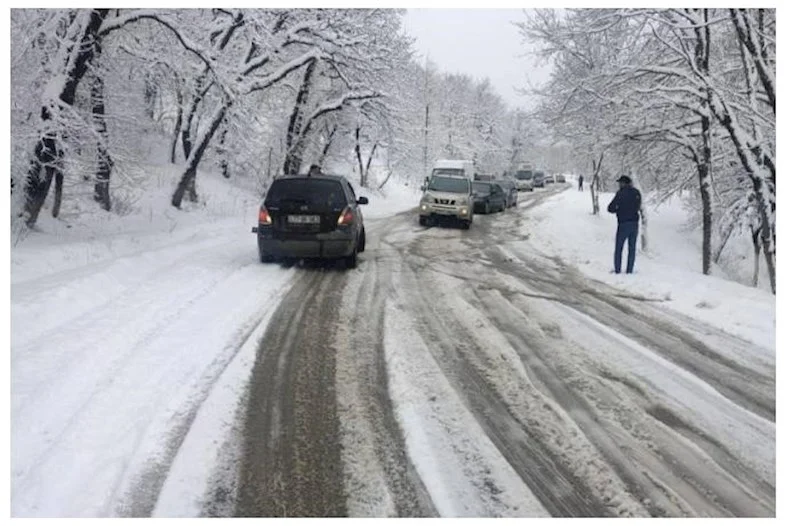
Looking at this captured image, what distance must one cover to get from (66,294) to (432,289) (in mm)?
5175

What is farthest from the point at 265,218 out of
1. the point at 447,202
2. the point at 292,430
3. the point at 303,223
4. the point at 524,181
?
the point at 524,181

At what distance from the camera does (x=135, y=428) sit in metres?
3.79

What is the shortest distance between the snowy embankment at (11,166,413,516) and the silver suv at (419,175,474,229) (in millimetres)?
11428

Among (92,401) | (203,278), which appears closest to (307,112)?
(203,278)

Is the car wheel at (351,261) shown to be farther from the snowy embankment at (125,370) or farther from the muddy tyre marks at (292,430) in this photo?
the muddy tyre marks at (292,430)

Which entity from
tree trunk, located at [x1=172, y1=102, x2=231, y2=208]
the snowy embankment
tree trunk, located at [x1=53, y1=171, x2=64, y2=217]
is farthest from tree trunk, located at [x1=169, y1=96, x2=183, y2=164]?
the snowy embankment

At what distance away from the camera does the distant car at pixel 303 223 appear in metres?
10.0

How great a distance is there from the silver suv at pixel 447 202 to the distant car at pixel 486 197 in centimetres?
588

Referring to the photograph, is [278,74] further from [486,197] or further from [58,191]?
[486,197]

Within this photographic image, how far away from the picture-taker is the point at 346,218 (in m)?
10.3

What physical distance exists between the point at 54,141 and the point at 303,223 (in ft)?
17.0

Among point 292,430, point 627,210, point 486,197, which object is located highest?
point 486,197
